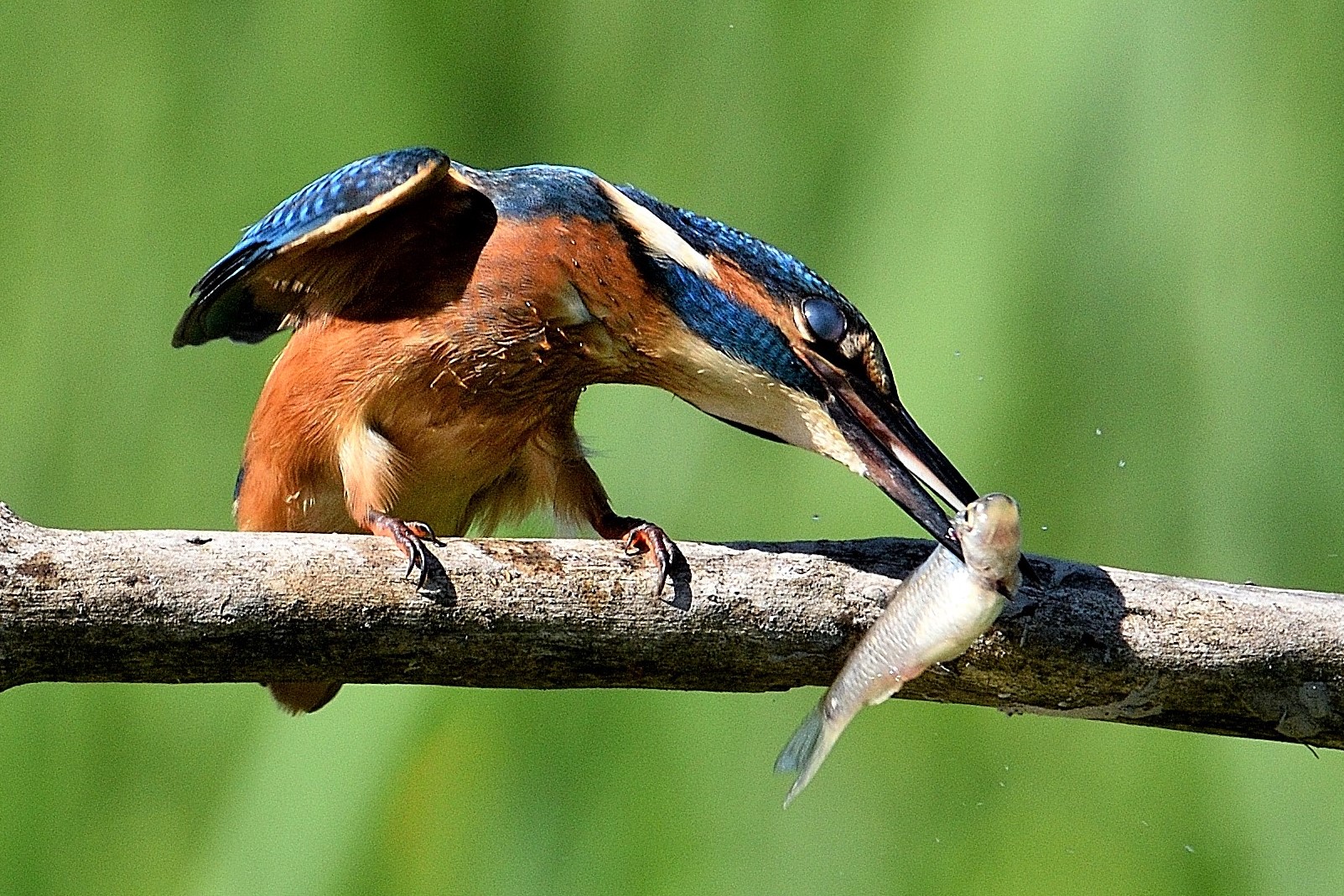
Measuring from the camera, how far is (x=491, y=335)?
164 cm

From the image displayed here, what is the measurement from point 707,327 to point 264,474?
2.18 ft

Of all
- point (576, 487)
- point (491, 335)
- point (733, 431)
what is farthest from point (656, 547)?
point (733, 431)

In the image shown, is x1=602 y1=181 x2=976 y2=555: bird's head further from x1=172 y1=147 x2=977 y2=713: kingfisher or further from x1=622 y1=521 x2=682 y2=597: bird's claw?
x1=622 y1=521 x2=682 y2=597: bird's claw

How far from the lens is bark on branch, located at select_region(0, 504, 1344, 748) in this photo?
1.12 m

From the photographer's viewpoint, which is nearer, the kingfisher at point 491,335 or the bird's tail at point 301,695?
the kingfisher at point 491,335

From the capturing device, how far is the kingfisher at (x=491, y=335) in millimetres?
1509

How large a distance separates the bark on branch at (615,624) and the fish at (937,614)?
0.13 ft

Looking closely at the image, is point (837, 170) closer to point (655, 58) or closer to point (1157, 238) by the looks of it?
point (655, 58)

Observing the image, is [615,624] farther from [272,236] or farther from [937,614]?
[272,236]

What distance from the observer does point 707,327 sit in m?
1.56

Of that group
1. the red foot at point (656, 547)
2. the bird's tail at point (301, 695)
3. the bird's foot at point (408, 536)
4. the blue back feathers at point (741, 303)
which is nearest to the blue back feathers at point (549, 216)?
the blue back feathers at point (741, 303)

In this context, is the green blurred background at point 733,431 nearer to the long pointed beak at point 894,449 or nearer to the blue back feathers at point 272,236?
the blue back feathers at point 272,236

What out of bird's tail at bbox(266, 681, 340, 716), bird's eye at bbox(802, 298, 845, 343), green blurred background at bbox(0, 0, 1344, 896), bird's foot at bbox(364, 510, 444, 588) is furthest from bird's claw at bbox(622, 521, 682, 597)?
green blurred background at bbox(0, 0, 1344, 896)


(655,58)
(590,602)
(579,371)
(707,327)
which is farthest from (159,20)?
(590,602)
